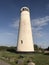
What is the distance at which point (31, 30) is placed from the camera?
2953cm

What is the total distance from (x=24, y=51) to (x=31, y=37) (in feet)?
9.26

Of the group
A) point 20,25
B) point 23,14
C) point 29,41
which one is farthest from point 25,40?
point 23,14

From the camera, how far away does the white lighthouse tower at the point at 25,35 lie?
2827cm

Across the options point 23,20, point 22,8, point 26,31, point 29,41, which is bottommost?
point 29,41

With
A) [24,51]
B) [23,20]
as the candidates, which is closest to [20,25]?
[23,20]

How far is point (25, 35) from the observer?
28.3m

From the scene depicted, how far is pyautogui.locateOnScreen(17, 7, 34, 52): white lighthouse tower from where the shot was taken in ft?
92.7

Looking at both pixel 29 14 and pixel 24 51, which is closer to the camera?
pixel 24 51

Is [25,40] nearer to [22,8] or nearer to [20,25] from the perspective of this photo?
[20,25]

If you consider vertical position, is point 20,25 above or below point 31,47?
above

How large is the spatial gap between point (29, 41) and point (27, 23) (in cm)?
327

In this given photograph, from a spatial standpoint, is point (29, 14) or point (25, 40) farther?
point (29, 14)

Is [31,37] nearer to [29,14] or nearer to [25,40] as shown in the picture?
[25,40]

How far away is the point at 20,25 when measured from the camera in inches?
1146
